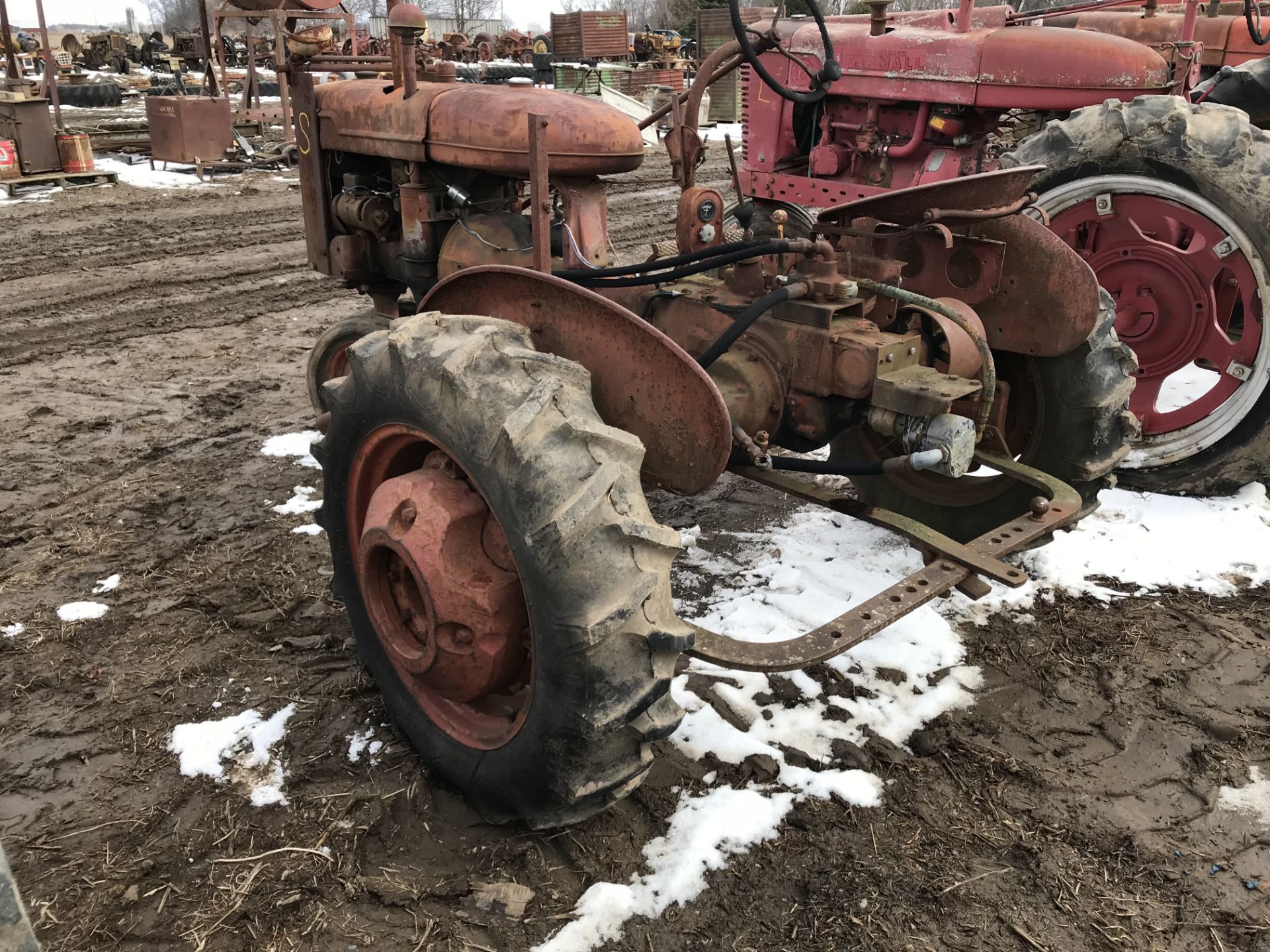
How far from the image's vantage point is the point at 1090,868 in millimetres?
2420

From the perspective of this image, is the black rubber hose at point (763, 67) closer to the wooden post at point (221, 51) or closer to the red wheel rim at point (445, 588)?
the red wheel rim at point (445, 588)

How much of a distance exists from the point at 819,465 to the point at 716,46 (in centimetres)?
1706

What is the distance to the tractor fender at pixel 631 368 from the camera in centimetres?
229

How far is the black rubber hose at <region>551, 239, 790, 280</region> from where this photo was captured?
2613mm

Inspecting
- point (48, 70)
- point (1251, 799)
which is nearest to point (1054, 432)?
point (1251, 799)

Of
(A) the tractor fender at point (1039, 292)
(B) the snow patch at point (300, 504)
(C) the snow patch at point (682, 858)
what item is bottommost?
(C) the snow patch at point (682, 858)

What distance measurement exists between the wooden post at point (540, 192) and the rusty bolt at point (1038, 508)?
1.51m

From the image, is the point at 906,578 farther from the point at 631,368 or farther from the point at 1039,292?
the point at 1039,292

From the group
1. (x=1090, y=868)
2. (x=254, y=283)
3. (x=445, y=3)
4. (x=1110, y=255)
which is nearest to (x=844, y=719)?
(x=1090, y=868)

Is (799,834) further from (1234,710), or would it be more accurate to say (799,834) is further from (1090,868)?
(1234,710)

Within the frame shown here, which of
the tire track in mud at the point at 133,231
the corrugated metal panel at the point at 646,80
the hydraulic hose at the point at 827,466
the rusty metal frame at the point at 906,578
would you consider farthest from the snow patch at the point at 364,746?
the corrugated metal panel at the point at 646,80

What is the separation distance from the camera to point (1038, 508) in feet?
9.09

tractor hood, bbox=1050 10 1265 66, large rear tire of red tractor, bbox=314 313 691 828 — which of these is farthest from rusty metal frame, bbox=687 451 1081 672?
tractor hood, bbox=1050 10 1265 66

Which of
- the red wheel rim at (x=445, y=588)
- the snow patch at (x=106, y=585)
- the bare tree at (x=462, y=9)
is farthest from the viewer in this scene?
the bare tree at (x=462, y=9)
